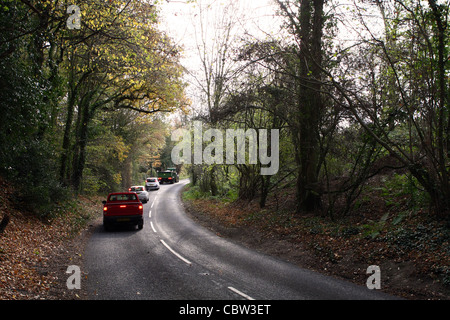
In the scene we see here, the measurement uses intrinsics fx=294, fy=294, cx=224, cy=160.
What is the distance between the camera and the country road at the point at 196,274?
5824mm

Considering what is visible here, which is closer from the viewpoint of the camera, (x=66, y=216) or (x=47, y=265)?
(x=47, y=265)

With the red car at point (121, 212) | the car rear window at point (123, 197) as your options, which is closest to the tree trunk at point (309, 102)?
the red car at point (121, 212)

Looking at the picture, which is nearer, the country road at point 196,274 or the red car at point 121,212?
the country road at point 196,274

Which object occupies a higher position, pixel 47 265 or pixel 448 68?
pixel 448 68

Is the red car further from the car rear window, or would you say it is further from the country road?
the country road

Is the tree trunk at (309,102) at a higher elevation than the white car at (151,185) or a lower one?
higher

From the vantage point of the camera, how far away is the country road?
19.1 ft

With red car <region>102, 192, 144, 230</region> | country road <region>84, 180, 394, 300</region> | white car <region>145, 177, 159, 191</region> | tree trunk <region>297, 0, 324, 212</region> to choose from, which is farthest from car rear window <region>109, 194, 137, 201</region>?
white car <region>145, 177, 159, 191</region>

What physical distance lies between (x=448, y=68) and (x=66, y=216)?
15.4 m

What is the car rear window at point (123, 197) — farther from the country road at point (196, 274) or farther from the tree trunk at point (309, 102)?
the tree trunk at point (309, 102)

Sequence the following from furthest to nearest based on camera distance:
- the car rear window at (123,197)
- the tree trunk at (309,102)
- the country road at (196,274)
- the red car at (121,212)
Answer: the car rear window at (123,197), the red car at (121,212), the tree trunk at (309,102), the country road at (196,274)
